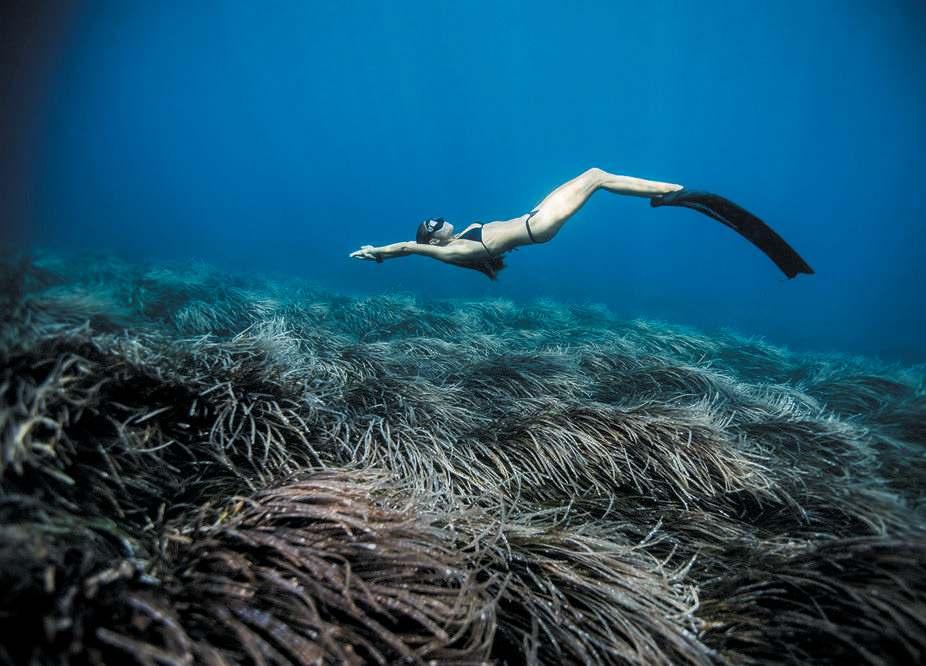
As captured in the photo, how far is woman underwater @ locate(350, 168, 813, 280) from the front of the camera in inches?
221

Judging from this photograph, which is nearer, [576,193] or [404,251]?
[576,193]

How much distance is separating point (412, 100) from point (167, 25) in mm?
54158

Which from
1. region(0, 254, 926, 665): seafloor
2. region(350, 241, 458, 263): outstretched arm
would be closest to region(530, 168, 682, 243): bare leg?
region(350, 241, 458, 263): outstretched arm

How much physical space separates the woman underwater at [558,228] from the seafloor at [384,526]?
3.16 meters

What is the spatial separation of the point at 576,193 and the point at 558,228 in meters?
0.59

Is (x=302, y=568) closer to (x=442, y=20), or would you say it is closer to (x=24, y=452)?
(x=24, y=452)

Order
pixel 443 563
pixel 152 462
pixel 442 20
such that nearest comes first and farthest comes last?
pixel 443 563, pixel 152 462, pixel 442 20

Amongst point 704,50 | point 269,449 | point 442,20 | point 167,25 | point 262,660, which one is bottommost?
point 262,660

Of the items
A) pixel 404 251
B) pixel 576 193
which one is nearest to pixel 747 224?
pixel 576 193

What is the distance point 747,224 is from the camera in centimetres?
558

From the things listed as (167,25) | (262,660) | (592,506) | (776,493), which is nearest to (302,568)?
(262,660)

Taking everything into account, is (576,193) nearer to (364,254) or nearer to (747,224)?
(747,224)

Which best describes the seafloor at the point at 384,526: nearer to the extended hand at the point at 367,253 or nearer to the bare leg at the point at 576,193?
the extended hand at the point at 367,253

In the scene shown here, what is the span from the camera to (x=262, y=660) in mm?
1138
